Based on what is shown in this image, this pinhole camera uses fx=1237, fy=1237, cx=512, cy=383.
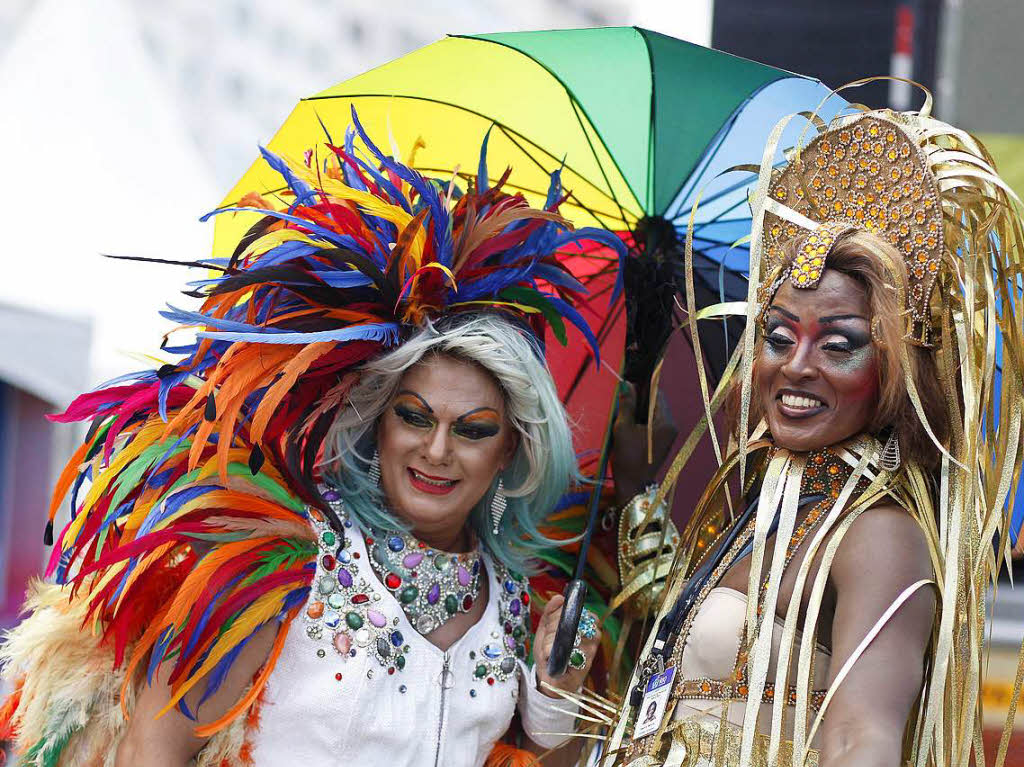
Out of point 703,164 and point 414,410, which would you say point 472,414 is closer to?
point 414,410

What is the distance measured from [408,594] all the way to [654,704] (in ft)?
1.86

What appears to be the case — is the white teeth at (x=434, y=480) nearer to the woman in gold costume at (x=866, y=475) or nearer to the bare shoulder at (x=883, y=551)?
the woman in gold costume at (x=866, y=475)

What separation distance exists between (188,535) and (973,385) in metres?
1.47

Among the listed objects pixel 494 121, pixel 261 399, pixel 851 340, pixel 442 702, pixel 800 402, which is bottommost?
pixel 442 702

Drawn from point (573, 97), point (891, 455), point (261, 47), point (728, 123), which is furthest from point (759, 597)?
point (261, 47)

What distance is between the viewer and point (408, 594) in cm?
253

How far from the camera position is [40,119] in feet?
19.3

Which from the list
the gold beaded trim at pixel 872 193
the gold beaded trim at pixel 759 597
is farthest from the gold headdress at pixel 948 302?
the gold beaded trim at pixel 759 597

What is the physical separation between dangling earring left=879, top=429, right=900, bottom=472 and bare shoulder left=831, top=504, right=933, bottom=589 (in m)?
0.09

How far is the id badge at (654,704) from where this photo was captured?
221 centimetres

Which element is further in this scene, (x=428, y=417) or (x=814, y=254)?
(x=428, y=417)

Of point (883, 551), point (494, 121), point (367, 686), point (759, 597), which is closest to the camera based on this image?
point (883, 551)

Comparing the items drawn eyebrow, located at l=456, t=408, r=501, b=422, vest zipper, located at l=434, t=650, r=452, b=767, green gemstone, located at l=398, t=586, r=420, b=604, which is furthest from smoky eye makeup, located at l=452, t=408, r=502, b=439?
vest zipper, located at l=434, t=650, r=452, b=767

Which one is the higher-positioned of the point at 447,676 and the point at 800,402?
the point at 800,402
